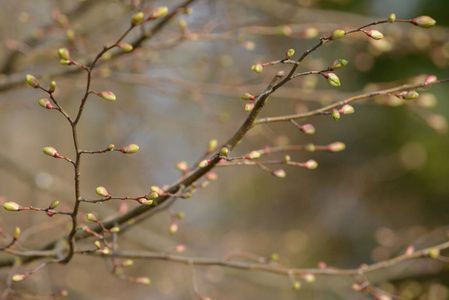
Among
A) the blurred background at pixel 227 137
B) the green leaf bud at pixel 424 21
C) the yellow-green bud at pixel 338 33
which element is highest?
the blurred background at pixel 227 137

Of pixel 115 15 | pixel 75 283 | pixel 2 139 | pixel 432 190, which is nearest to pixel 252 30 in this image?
pixel 115 15

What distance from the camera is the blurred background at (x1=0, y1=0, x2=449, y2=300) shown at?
7.86 ft

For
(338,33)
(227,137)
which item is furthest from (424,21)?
(227,137)

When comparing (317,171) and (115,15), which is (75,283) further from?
(317,171)

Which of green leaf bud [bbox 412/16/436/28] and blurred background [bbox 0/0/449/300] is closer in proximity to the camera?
green leaf bud [bbox 412/16/436/28]

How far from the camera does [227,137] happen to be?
174 inches

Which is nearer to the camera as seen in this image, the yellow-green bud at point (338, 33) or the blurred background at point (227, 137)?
the yellow-green bud at point (338, 33)

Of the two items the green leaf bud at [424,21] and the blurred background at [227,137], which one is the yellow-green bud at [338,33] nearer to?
the green leaf bud at [424,21]

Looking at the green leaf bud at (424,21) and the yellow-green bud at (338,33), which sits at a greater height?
the green leaf bud at (424,21)

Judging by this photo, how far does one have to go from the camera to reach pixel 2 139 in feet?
18.1

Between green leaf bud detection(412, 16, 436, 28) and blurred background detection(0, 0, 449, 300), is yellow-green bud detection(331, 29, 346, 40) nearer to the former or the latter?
green leaf bud detection(412, 16, 436, 28)

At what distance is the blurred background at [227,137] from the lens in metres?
2.39

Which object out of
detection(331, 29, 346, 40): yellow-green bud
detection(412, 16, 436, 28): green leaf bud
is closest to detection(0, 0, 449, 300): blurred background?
detection(412, 16, 436, 28): green leaf bud

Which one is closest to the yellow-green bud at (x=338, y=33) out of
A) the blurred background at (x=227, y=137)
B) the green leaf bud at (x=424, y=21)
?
the green leaf bud at (x=424, y=21)
